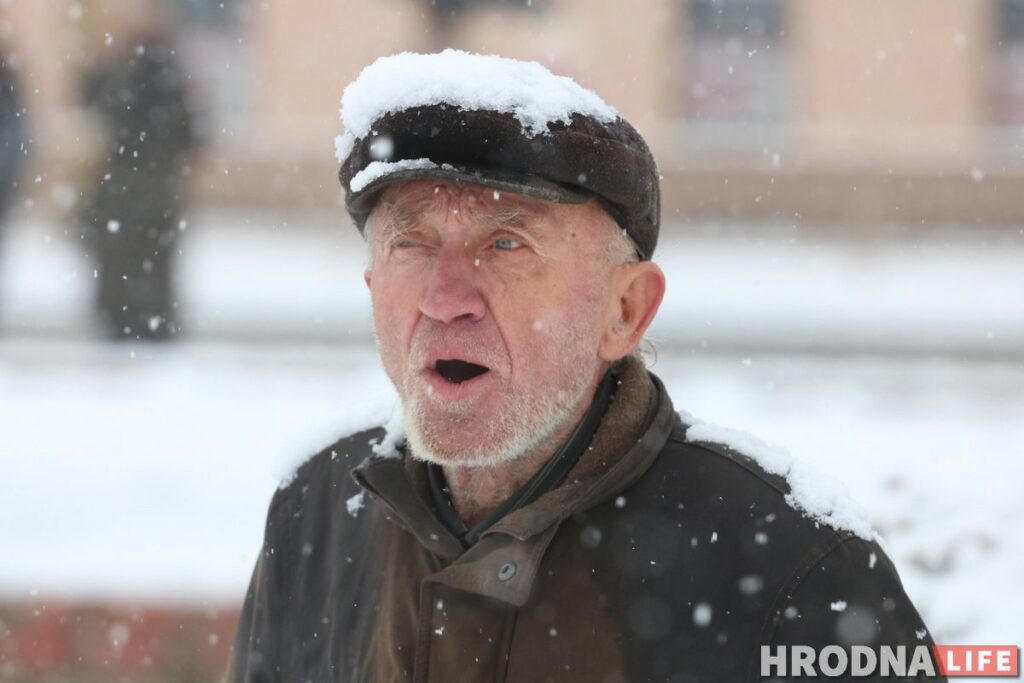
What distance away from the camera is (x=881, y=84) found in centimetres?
1700

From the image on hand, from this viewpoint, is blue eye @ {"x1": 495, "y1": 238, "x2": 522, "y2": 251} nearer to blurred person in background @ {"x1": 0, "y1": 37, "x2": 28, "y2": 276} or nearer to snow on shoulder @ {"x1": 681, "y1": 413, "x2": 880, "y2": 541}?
snow on shoulder @ {"x1": 681, "y1": 413, "x2": 880, "y2": 541}

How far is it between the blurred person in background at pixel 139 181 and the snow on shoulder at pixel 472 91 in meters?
5.54

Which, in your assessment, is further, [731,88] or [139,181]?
[731,88]

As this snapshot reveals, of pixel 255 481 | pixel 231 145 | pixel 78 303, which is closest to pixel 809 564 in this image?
pixel 255 481

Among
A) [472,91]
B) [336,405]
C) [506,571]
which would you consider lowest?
[506,571]

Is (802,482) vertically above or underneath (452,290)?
underneath

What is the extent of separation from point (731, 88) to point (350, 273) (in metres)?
7.63

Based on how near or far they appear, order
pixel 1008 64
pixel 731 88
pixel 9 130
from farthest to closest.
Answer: pixel 731 88 < pixel 1008 64 < pixel 9 130

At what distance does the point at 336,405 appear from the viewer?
614 centimetres

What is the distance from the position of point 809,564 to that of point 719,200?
41.4ft

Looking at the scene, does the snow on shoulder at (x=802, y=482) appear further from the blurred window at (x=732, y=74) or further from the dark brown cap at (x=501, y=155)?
the blurred window at (x=732, y=74)

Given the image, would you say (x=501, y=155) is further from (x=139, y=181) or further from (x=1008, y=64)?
(x=1008, y=64)

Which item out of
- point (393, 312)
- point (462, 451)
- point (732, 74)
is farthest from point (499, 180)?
point (732, 74)

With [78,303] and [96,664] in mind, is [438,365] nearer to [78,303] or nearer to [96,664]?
[96,664]
